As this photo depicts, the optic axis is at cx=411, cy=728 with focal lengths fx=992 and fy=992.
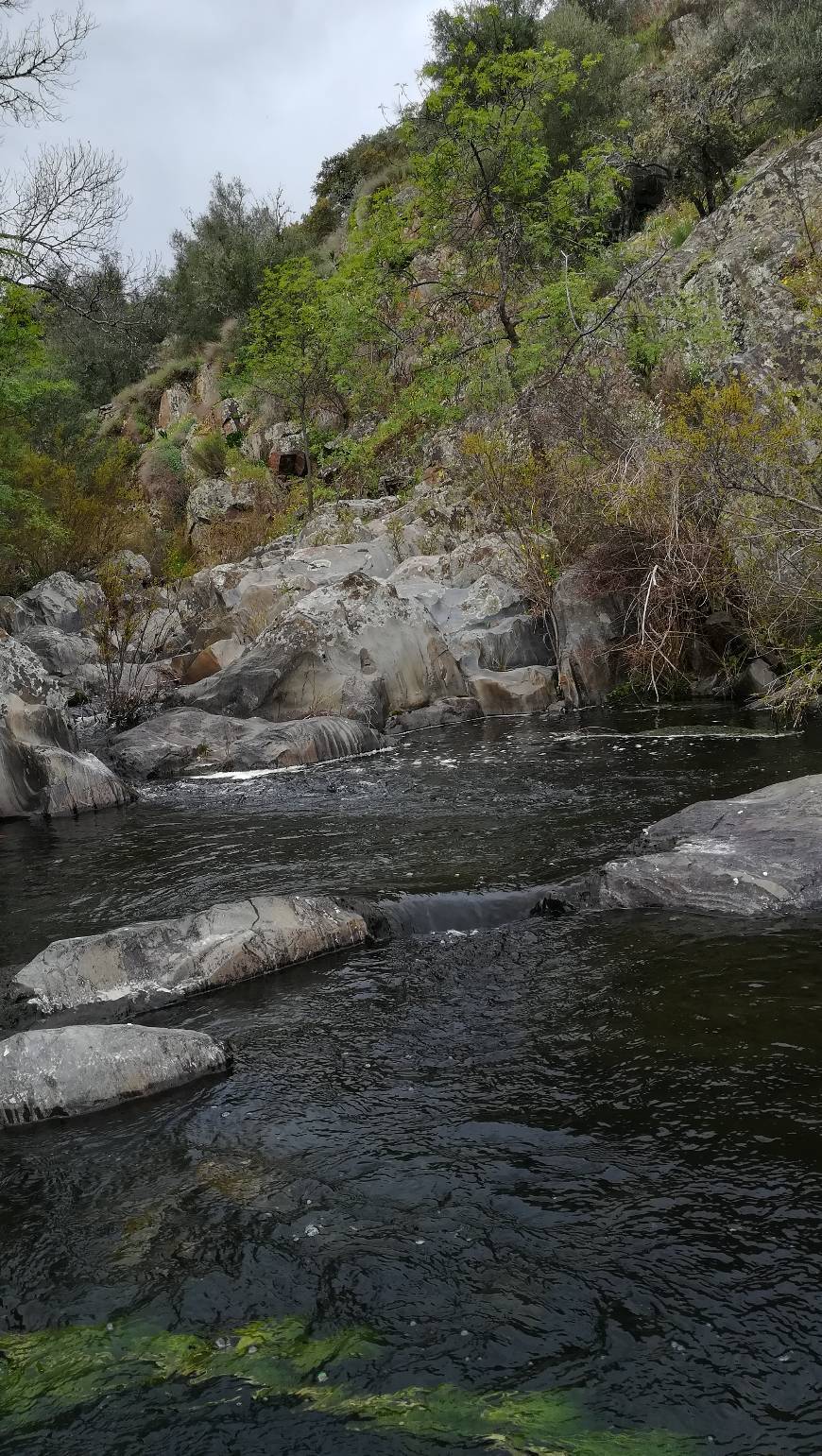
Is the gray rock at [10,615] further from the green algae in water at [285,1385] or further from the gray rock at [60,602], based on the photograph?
the green algae in water at [285,1385]

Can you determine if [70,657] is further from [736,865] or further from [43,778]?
[736,865]

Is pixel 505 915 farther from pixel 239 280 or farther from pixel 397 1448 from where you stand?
pixel 239 280

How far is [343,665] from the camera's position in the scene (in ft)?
55.6

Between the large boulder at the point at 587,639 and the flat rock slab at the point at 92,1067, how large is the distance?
11879 millimetres

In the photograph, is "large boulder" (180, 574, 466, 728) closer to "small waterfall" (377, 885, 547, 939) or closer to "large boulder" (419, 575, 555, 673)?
"large boulder" (419, 575, 555, 673)

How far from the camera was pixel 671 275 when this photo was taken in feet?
71.6

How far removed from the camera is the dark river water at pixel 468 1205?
3.13 meters

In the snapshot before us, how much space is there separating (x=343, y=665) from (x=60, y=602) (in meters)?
13.2

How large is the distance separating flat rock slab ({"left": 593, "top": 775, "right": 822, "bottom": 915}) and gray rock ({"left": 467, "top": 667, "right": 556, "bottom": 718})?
352 inches

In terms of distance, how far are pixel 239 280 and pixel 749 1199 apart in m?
44.9

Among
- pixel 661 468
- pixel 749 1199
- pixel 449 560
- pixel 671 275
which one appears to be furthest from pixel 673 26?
pixel 749 1199

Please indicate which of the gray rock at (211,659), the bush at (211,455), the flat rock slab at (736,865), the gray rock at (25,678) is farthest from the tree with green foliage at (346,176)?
the flat rock slab at (736,865)

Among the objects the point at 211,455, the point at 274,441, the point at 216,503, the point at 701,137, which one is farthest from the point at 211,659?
the point at 211,455

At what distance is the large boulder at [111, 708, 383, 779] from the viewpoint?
14.9 metres
